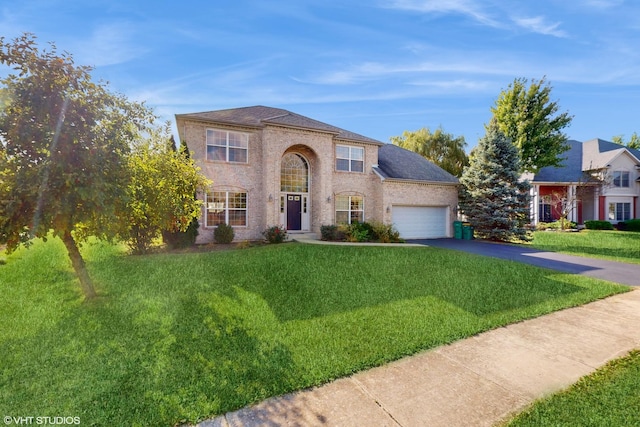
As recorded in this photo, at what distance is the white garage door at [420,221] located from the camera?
18547 millimetres

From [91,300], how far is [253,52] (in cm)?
926

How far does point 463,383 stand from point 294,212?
13879 mm

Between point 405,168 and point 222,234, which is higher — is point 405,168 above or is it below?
above

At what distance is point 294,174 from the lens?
56.1 ft

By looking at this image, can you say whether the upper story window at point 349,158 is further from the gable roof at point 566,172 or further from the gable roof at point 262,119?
the gable roof at point 566,172

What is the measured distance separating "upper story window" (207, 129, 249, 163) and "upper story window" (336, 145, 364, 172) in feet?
18.4

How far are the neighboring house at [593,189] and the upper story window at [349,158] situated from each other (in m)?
18.8

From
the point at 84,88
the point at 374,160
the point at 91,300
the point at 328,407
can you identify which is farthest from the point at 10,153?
the point at 374,160

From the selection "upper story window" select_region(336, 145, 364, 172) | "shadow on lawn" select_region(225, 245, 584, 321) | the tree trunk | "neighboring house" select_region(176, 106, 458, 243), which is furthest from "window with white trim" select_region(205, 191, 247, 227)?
the tree trunk

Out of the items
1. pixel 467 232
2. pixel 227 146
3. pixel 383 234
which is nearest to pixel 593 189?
pixel 467 232

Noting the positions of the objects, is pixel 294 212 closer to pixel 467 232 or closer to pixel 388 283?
pixel 388 283

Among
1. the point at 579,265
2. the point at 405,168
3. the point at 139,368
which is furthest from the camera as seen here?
the point at 405,168

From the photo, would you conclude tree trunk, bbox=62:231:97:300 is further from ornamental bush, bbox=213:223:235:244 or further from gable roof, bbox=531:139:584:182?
gable roof, bbox=531:139:584:182

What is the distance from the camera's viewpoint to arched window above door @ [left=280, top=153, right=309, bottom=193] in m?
16.9
